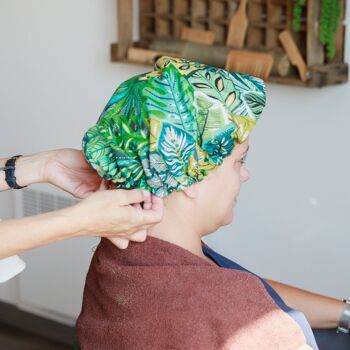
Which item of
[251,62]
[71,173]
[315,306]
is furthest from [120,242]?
[251,62]

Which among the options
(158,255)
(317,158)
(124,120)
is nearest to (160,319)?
(158,255)

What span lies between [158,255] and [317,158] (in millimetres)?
1114

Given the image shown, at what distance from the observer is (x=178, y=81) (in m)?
1.35

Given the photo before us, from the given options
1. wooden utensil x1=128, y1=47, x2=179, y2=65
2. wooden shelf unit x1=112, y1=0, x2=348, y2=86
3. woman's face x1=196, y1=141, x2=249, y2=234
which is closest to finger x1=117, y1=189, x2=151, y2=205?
woman's face x1=196, y1=141, x2=249, y2=234

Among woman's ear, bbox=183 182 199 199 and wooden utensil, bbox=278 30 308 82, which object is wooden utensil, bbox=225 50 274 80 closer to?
wooden utensil, bbox=278 30 308 82

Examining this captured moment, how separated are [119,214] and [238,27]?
1.21 m

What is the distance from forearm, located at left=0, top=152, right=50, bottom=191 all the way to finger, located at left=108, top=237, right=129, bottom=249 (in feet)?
1.02

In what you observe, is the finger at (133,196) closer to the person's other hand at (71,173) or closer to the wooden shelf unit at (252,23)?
the person's other hand at (71,173)

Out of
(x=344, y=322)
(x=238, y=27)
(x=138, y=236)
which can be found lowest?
(x=344, y=322)

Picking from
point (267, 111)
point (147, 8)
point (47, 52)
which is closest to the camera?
point (267, 111)

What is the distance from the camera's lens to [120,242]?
4.59ft

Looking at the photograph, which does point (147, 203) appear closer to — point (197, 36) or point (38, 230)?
point (38, 230)

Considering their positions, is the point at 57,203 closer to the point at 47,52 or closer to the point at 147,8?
the point at 47,52

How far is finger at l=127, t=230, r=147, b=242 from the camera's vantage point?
54.9 inches
